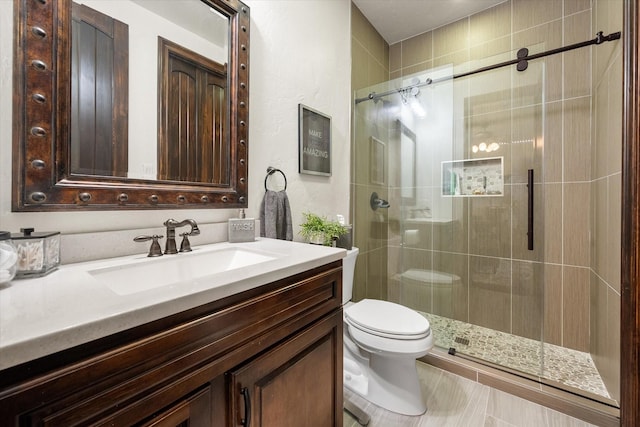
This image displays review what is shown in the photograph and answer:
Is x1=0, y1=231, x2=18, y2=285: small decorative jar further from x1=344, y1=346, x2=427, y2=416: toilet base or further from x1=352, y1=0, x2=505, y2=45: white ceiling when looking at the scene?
x1=352, y1=0, x2=505, y2=45: white ceiling

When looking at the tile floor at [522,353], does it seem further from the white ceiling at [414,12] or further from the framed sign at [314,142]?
the white ceiling at [414,12]

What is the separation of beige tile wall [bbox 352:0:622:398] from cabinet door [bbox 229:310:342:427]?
131cm

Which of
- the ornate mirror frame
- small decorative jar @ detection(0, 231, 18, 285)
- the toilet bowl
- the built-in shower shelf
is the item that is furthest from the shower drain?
small decorative jar @ detection(0, 231, 18, 285)

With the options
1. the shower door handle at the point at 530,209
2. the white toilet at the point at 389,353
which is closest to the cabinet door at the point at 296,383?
the white toilet at the point at 389,353

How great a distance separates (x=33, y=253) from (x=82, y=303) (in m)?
0.30

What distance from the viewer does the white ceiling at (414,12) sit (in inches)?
83.8

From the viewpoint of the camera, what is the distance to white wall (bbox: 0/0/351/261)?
711 millimetres

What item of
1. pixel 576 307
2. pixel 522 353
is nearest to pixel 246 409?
pixel 522 353

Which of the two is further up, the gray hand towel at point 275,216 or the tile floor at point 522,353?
the gray hand towel at point 275,216

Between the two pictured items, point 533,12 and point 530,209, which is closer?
point 530,209

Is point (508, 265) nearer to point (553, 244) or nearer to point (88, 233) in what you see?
point (553, 244)

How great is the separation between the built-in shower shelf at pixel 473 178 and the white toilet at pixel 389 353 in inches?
43.5

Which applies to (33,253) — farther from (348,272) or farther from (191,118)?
(348,272)

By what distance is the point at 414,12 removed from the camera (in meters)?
2.23
